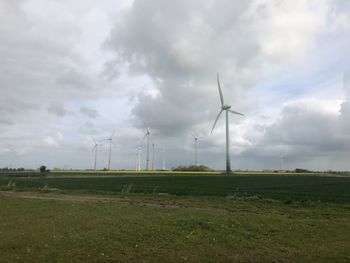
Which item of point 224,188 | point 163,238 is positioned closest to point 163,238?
point 163,238

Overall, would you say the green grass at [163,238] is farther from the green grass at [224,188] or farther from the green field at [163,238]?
the green grass at [224,188]

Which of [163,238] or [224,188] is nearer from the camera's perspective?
[163,238]

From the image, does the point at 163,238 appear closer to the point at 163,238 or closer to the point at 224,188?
the point at 163,238

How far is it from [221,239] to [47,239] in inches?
275

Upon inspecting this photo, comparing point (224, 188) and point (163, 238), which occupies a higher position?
point (224, 188)

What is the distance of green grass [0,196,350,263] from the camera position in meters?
13.4

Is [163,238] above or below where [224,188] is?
below

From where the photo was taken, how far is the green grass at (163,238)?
13.4 m

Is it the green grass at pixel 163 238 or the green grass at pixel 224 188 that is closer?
the green grass at pixel 163 238

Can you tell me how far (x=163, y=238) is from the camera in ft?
52.4

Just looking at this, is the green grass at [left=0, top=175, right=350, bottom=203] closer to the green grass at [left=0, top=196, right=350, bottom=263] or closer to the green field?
the green field

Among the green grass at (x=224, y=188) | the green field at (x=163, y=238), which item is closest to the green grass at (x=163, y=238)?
the green field at (x=163, y=238)

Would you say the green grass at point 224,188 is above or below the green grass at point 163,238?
above

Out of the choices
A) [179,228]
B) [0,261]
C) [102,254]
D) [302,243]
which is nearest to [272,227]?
[302,243]
